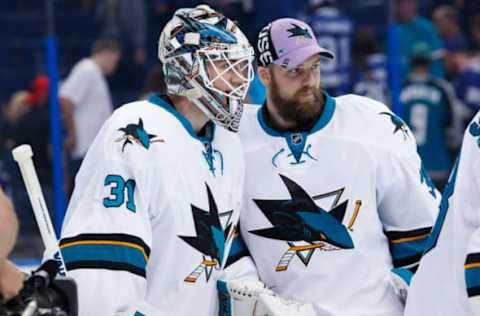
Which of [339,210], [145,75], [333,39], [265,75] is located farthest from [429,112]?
[339,210]

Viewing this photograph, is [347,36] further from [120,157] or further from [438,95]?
[120,157]

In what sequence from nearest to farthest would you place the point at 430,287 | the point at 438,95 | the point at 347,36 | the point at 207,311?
the point at 430,287 → the point at 207,311 → the point at 347,36 → the point at 438,95

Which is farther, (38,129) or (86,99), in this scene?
(86,99)

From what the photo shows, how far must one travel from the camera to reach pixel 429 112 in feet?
27.5

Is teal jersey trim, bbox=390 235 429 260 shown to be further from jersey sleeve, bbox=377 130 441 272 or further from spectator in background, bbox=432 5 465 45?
spectator in background, bbox=432 5 465 45

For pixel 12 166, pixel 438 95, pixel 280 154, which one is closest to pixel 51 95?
pixel 12 166

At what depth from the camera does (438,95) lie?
27.6 feet

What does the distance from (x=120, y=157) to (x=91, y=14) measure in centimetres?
364

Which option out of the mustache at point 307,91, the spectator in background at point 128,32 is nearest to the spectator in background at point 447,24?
the spectator in background at point 128,32

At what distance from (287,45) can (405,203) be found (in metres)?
0.62

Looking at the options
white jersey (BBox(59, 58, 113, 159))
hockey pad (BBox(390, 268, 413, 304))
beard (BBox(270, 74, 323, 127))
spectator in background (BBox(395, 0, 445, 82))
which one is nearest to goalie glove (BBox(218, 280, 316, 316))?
hockey pad (BBox(390, 268, 413, 304))

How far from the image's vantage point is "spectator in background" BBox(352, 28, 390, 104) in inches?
305

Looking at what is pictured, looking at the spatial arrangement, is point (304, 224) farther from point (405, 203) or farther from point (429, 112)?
point (429, 112)

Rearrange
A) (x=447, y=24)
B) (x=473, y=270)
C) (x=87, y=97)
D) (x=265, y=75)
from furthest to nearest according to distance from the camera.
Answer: (x=447, y=24)
(x=87, y=97)
(x=265, y=75)
(x=473, y=270)
